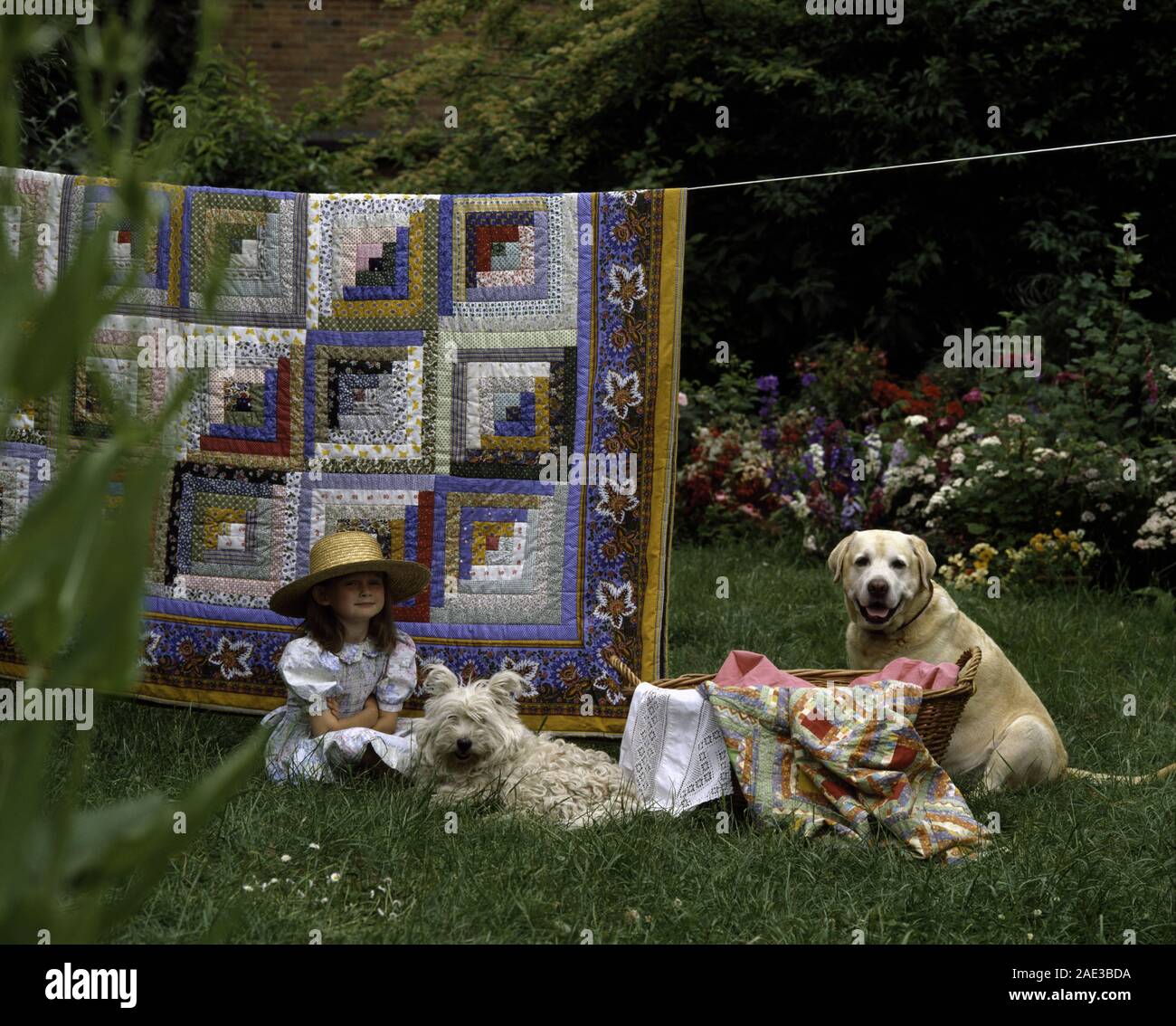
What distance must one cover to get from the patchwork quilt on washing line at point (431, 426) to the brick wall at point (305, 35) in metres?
8.35

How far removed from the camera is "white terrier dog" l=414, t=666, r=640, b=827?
3.72m

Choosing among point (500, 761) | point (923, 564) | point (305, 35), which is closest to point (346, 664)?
point (500, 761)

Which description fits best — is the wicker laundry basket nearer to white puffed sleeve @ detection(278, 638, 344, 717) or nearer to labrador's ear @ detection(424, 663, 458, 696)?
labrador's ear @ detection(424, 663, 458, 696)

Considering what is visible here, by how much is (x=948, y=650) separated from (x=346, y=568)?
6.86ft

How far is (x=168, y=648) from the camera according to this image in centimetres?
446

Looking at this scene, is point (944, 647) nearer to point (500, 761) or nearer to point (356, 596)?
point (500, 761)

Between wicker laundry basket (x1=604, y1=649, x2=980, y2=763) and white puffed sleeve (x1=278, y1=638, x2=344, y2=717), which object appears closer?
wicker laundry basket (x1=604, y1=649, x2=980, y2=763)

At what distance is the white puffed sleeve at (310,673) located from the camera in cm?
403

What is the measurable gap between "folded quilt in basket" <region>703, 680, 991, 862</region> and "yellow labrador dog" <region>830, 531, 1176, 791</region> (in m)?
0.46

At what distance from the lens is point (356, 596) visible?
13.5 ft

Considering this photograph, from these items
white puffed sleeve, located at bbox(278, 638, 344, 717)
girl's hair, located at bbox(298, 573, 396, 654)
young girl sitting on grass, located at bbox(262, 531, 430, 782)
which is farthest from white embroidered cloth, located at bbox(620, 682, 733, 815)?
white puffed sleeve, located at bbox(278, 638, 344, 717)

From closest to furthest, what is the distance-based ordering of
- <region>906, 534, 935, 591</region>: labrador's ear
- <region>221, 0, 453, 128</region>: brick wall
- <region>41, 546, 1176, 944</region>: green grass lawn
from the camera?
<region>41, 546, 1176, 944</region>: green grass lawn, <region>906, 534, 935, 591</region>: labrador's ear, <region>221, 0, 453, 128</region>: brick wall
